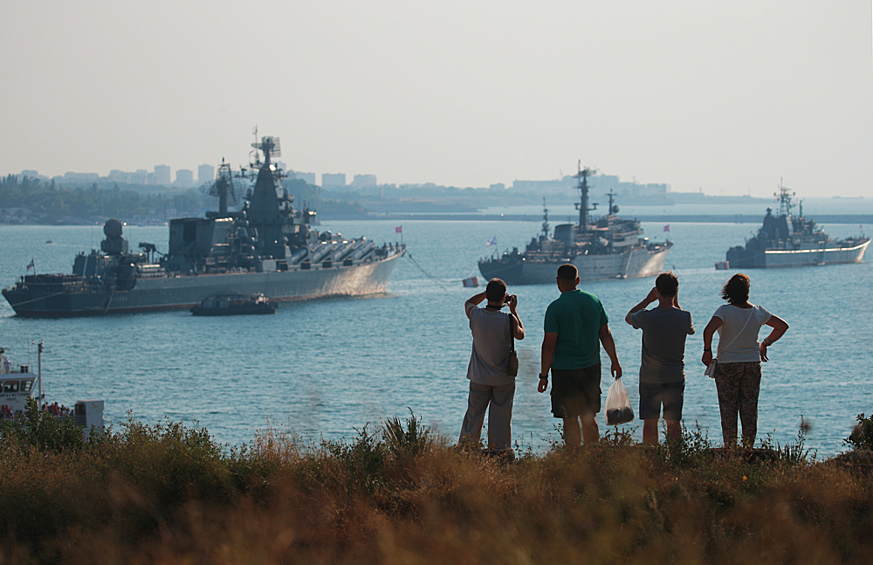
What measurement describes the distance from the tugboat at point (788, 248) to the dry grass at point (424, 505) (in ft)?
333

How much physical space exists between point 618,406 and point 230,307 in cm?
5558

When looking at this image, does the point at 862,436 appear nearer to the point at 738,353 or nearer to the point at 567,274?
the point at 738,353

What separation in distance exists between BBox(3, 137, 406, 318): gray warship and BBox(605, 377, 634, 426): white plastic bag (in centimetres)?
5845

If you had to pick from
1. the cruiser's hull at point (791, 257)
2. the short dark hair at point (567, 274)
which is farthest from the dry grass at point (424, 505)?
the cruiser's hull at point (791, 257)

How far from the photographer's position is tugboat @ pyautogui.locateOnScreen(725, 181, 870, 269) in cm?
10175

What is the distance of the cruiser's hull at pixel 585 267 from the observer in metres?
80.5

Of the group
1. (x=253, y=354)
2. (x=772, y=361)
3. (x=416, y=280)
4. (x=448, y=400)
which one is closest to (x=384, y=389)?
(x=448, y=400)

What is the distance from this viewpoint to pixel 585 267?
3324 inches

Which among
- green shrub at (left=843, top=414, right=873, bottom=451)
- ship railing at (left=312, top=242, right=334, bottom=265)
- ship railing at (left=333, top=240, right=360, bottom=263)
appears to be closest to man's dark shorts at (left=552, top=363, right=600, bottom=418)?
green shrub at (left=843, top=414, right=873, bottom=451)

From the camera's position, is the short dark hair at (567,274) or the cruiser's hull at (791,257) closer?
the short dark hair at (567,274)

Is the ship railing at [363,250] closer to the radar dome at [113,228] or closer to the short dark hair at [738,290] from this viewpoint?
the radar dome at [113,228]

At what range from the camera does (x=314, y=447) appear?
257 inches

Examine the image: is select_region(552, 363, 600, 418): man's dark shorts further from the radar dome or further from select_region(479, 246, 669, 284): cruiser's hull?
select_region(479, 246, 669, 284): cruiser's hull

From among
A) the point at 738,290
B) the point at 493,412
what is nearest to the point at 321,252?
the point at 493,412
